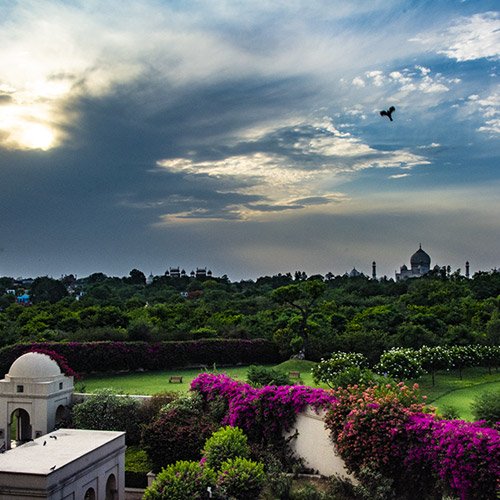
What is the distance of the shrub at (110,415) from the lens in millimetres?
20000

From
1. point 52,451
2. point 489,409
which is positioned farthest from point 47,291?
point 489,409

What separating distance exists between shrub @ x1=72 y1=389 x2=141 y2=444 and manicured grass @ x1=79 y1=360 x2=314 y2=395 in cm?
273

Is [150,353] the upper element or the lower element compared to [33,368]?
lower

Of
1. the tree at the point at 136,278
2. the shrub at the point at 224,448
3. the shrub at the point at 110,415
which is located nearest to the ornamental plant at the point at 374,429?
the shrub at the point at 224,448

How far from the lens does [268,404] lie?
1781cm

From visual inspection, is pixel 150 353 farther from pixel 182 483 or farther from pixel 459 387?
pixel 182 483

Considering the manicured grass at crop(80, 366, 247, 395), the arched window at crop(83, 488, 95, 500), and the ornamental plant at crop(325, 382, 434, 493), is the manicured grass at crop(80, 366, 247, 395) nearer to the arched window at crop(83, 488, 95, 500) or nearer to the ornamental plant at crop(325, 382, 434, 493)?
the arched window at crop(83, 488, 95, 500)

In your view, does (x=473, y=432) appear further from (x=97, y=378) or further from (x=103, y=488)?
(x=97, y=378)

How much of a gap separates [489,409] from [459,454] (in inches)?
113

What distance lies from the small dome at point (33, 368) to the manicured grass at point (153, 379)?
9.76ft

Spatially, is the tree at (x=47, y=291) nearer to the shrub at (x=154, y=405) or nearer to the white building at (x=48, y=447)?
the white building at (x=48, y=447)

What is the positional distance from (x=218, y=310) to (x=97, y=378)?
1939cm

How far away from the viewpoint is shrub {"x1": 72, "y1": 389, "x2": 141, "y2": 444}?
20.0m

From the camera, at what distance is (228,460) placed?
49.8 ft
